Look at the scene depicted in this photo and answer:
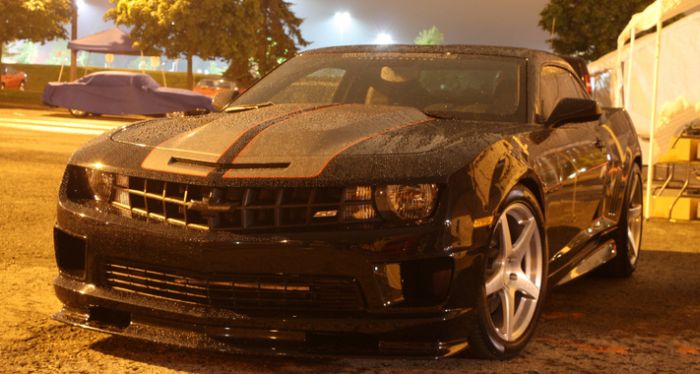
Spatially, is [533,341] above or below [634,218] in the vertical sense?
below

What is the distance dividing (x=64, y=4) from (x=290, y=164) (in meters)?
47.5

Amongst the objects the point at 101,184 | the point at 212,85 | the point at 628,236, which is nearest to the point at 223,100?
the point at 101,184

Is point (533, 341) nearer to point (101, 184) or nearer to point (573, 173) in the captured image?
point (573, 173)

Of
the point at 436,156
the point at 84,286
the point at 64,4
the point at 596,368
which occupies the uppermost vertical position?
the point at 64,4

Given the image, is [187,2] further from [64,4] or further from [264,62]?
[264,62]

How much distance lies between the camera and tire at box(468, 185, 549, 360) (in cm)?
Result: 430

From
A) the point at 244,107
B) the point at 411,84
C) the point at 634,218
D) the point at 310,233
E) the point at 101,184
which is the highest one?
the point at 411,84

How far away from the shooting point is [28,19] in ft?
154

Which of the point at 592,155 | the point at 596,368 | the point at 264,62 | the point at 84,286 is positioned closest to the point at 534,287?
the point at 596,368

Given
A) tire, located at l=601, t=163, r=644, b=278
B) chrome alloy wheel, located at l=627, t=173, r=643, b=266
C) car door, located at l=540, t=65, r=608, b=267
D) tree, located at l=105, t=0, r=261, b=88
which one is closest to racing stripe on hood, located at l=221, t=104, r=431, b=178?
car door, located at l=540, t=65, r=608, b=267

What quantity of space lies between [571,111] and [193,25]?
147ft

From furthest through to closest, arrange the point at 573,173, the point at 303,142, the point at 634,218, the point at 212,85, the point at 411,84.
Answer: the point at 212,85 → the point at 634,218 → the point at 411,84 → the point at 573,173 → the point at 303,142

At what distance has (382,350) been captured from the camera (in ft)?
13.2

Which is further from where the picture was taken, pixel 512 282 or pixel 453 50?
pixel 453 50
